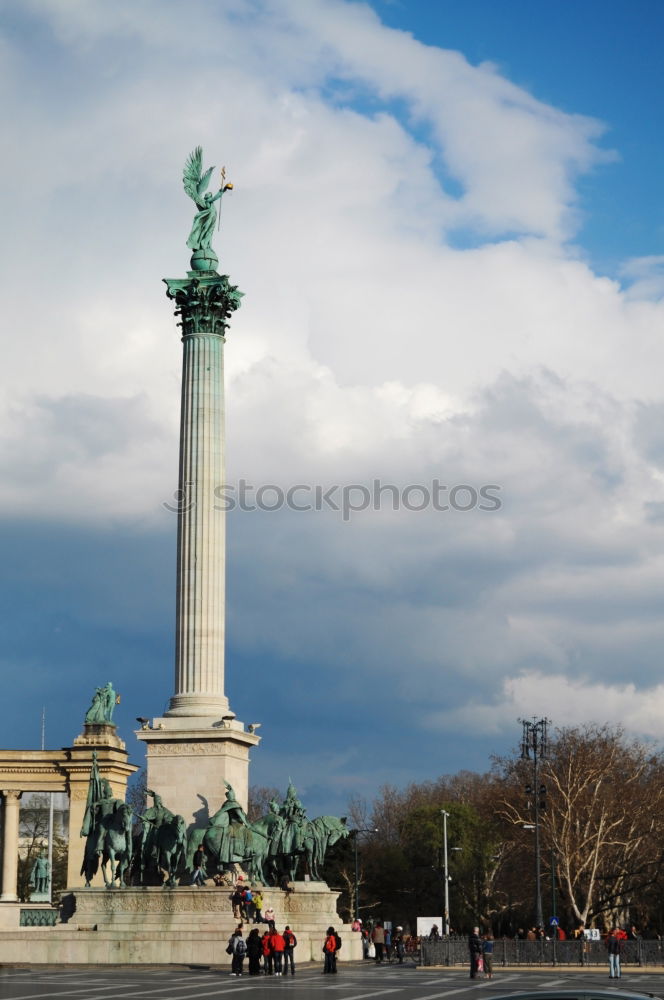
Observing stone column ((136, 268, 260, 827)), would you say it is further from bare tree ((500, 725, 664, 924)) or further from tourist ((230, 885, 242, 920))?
bare tree ((500, 725, 664, 924))

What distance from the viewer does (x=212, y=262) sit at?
57.6 m

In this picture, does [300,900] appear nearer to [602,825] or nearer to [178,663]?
[178,663]

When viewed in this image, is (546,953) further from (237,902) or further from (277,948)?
(277,948)

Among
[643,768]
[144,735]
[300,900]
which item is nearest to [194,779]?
[144,735]

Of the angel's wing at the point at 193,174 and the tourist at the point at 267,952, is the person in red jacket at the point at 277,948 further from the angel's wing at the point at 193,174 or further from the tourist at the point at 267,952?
the angel's wing at the point at 193,174

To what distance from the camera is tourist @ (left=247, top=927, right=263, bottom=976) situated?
42.7m

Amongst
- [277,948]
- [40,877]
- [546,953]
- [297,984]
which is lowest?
[546,953]

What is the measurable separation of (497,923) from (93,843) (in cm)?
6740

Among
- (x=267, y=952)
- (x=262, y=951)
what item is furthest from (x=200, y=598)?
(x=267, y=952)

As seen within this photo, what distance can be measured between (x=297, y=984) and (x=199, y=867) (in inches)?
433

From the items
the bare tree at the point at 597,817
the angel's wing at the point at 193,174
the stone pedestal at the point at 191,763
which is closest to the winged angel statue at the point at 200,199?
the angel's wing at the point at 193,174

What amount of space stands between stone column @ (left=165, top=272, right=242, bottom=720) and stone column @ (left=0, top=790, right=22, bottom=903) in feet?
116

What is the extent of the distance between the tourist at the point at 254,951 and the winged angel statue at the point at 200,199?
28.1 m

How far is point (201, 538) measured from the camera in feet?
179
